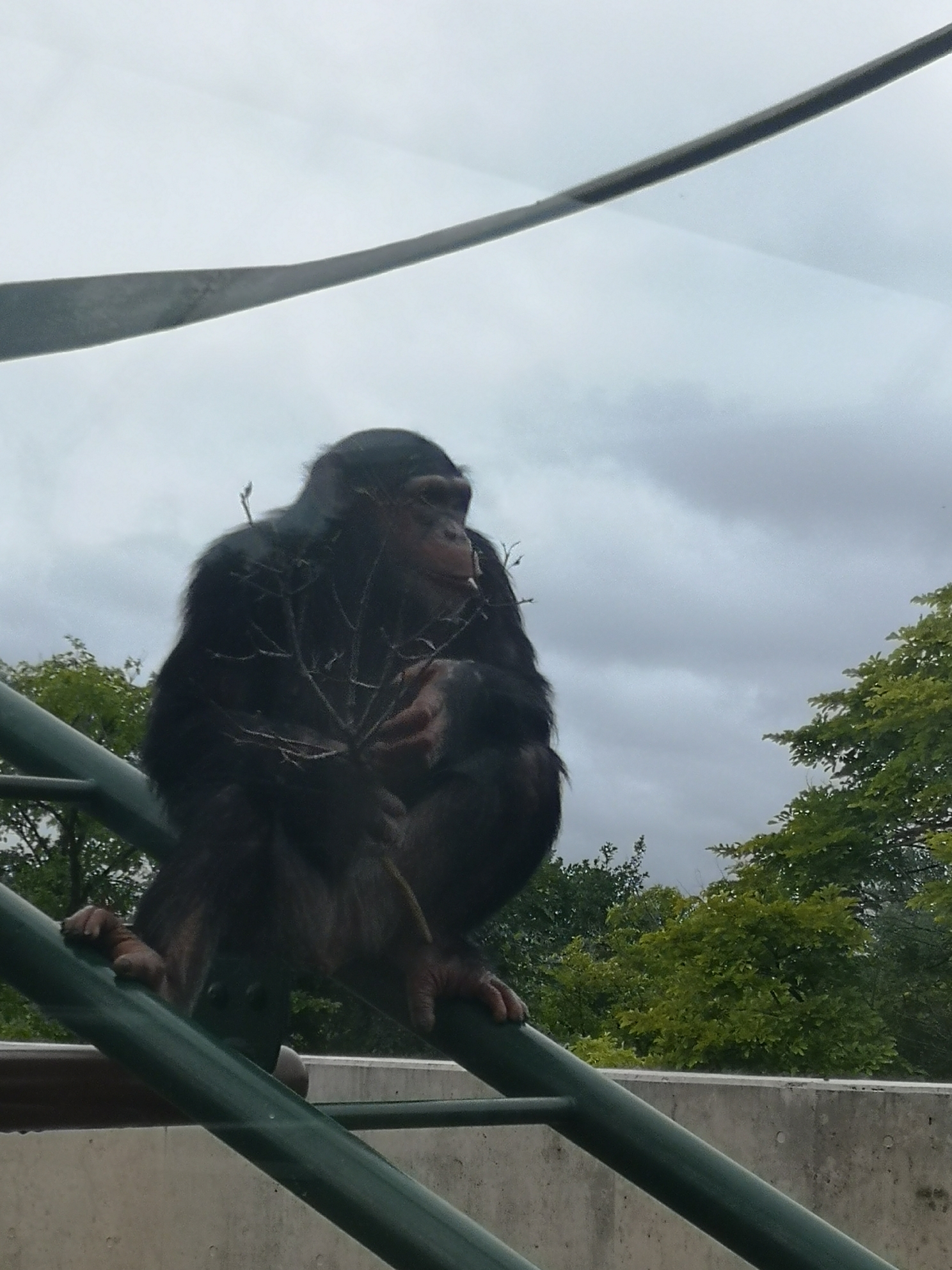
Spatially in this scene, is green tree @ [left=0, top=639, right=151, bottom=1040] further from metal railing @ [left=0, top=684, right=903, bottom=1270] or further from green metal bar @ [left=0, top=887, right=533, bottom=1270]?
green metal bar @ [left=0, top=887, right=533, bottom=1270]

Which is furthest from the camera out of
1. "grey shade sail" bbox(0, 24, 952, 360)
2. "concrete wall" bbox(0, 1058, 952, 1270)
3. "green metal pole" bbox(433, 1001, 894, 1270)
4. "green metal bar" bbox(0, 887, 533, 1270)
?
"concrete wall" bbox(0, 1058, 952, 1270)

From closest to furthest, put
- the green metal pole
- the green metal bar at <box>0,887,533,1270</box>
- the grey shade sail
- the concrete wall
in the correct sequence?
1. the green metal bar at <box>0,887,533,1270</box>
2. the grey shade sail
3. the green metal pole
4. the concrete wall

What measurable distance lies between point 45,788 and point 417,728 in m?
0.31

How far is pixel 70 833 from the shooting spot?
1.22 metres

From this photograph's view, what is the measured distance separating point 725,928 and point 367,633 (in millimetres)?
441

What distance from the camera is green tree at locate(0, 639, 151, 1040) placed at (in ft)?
3.52

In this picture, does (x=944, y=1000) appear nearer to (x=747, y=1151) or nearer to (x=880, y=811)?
(x=880, y=811)

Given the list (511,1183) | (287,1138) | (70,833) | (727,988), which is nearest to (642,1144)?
(727,988)

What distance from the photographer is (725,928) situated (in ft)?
4.00

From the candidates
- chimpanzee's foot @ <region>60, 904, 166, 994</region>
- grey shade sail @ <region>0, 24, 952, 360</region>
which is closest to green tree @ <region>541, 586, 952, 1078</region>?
chimpanzee's foot @ <region>60, 904, 166, 994</region>

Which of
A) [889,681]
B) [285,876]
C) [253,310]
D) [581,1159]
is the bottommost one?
[581,1159]

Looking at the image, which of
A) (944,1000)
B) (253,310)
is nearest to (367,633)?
(253,310)

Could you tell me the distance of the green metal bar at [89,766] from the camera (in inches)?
45.5

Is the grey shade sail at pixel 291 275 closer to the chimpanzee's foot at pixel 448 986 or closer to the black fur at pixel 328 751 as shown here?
the black fur at pixel 328 751
